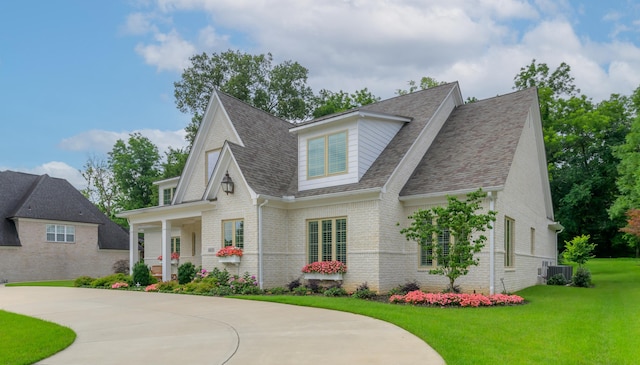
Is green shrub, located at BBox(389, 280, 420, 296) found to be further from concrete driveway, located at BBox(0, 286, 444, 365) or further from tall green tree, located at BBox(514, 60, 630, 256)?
tall green tree, located at BBox(514, 60, 630, 256)

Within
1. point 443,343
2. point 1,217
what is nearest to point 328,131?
point 443,343

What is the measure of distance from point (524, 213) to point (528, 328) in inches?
383

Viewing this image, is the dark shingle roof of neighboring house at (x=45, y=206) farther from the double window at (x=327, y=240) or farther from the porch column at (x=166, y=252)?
the double window at (x=327, y=240)

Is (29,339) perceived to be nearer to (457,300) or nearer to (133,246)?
(457,300)

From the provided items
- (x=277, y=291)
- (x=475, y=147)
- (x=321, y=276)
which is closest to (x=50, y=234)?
(x=277, y=291)

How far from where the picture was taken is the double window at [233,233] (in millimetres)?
16469

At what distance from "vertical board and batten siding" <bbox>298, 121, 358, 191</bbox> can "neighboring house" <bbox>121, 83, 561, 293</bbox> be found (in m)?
0.04

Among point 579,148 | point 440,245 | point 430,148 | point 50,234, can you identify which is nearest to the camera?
→ point 440,245

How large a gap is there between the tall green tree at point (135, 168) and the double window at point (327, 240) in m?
30.1

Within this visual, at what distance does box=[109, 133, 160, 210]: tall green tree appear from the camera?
42.7 metres

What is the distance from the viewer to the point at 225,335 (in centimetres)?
770

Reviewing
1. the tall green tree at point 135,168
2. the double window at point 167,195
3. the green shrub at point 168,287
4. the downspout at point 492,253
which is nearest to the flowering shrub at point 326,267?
the downspout at point 492,253

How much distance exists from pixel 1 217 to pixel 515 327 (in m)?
30.9

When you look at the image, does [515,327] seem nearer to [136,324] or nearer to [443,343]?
[443,343]
